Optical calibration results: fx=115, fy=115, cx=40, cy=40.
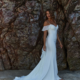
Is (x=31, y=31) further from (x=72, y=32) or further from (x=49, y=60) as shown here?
(x=72, y=32)

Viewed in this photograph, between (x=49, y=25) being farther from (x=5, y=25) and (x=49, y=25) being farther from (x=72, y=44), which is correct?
(x=5, y=25)

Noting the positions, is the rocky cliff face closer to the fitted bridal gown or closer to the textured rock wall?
the textured rock wall

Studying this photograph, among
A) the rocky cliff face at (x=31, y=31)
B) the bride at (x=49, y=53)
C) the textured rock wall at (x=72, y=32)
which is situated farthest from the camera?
the rocky cliff face at (x=31, y=31)

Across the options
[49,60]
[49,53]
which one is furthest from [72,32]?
[49,60]

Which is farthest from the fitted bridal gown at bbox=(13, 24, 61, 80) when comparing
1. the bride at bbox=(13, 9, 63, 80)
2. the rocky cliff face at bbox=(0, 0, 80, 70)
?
the rocky cliff face at bbox=(0, 0, 80, 70)

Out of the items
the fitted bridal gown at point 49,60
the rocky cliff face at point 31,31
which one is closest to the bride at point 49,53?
the fitted bridal gown at point 49,60

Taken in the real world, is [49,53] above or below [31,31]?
below

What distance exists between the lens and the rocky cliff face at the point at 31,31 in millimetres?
3807

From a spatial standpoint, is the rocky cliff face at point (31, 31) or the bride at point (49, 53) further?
the rocky cliff face at point (31, 31)

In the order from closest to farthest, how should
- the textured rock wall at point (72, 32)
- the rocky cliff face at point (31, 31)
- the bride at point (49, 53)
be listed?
the bride at point (49, 53) → the textured rock wall at point (72, 32) → the rocky cliff face at point (31, 31)

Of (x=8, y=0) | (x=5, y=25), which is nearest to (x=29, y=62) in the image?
(x=5, y=25)

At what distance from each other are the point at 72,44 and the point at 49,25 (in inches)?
54.3

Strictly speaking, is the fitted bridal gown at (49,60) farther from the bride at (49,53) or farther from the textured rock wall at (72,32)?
the textured rock wall at (72,32)

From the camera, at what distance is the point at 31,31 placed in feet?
12.8
